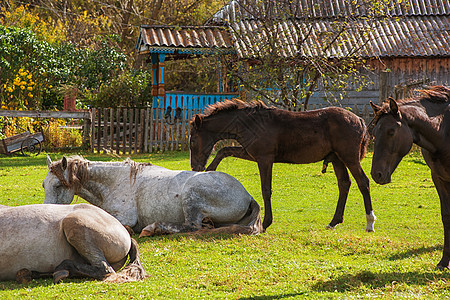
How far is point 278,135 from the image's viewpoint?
9.29 meters

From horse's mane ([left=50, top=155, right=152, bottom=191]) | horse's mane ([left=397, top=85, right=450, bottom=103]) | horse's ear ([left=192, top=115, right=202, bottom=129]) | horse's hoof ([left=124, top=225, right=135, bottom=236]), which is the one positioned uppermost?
horse's mane ([left=397, top=85, right=450, bottom=103])

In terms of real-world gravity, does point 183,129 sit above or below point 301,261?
above

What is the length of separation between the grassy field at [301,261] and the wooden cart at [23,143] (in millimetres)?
8397

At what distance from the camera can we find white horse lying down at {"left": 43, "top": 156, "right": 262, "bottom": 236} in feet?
27.5

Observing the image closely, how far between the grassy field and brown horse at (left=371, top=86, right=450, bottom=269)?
3.28 feet

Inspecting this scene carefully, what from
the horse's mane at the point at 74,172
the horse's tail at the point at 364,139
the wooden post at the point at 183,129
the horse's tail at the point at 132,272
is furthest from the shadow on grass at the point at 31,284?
the wooden post at the point at 183,129

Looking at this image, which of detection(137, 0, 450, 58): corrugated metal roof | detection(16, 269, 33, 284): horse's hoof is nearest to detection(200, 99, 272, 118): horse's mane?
detection(16, 269, 33, 284): horse's hoof

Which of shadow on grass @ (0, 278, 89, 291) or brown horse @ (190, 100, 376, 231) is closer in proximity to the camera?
shadow on grass @ (0, 278, 89, 291)

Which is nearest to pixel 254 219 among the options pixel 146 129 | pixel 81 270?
pixel 81 270

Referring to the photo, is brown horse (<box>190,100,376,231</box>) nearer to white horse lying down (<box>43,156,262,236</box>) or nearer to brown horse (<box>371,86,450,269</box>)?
white horse lying down (<box>43,156,262,236</box>)

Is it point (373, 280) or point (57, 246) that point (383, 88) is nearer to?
point (373, 280)

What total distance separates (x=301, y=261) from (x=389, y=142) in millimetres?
1990

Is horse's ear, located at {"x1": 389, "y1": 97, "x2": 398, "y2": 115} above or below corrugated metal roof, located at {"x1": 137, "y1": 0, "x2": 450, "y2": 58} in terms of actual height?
below

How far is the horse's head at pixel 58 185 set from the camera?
26.9 feet
